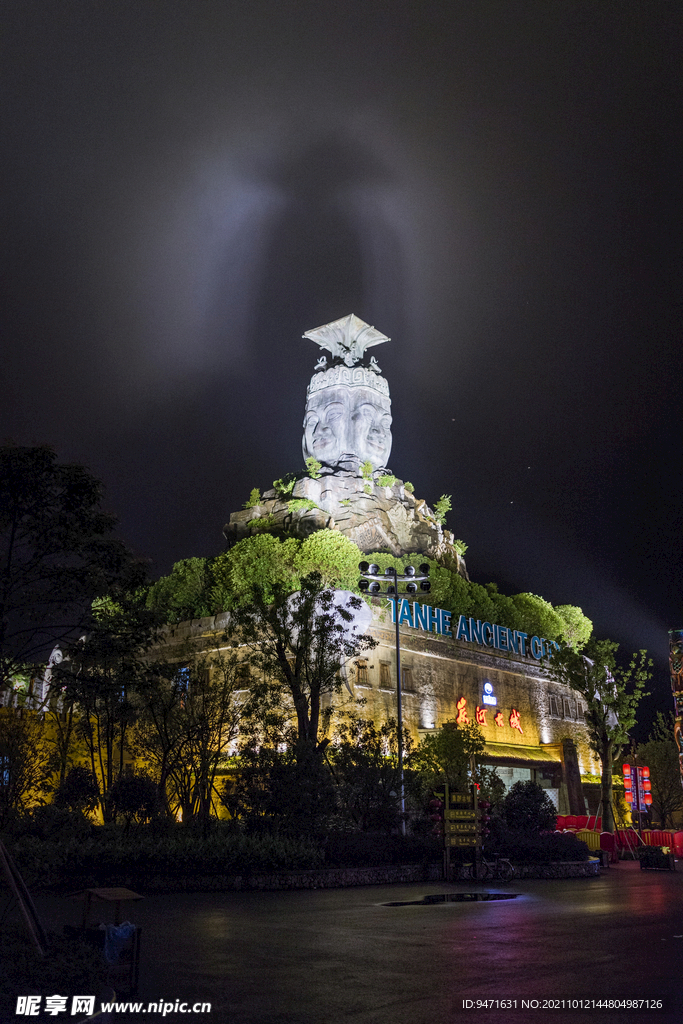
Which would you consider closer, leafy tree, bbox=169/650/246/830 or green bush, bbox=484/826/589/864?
green bush, bbox=484/826/589/864

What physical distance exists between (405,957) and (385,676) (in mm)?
35006

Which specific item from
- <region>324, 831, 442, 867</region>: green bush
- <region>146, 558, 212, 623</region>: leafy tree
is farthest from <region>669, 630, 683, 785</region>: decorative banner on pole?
<region>146, 558, 212, 623</region>: leafy tree

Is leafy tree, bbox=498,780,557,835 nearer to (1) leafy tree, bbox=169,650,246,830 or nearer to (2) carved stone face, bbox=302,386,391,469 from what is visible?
(1) leafy tree, bbox=169,650,246,830

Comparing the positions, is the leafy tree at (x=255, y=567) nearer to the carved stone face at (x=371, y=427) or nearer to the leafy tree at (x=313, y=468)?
the leafy tree at (x=313, y=468)

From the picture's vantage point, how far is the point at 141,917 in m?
13.5

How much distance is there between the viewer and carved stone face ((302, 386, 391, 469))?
2571 inches

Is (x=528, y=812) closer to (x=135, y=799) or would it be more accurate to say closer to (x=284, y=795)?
(x=284, y=795)

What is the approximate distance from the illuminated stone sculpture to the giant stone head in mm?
80

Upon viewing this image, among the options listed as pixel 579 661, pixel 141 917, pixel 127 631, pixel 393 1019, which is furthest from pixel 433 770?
pixel 393 1019

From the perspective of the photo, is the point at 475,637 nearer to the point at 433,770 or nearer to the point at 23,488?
the point at 433,770

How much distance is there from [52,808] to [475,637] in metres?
31.9

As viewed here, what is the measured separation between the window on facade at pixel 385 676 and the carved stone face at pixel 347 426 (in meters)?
23.3

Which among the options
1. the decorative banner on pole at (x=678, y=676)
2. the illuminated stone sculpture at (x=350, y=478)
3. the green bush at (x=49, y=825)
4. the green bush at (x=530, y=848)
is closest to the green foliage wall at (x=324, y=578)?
the illuminated stone sculpture at (x=350, y=478)

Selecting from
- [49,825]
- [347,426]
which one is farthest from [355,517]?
[49,825]
